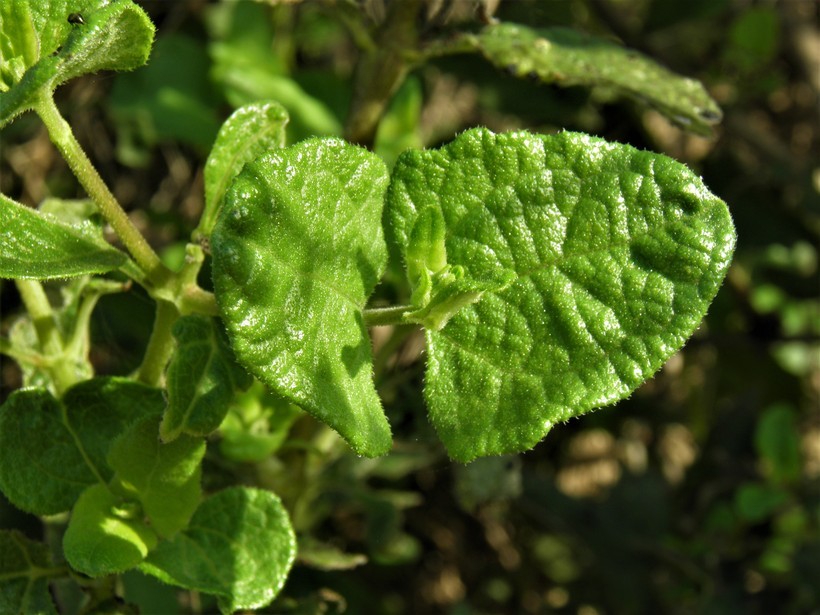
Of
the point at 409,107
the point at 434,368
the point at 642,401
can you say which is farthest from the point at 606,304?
the point at 642,401

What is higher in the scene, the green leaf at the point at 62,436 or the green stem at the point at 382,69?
the green stem at the point at 382,69

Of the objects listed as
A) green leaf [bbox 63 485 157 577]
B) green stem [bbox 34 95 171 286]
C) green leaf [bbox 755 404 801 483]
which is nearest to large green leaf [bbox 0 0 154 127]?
green stem [bbox 34 95 171 286]

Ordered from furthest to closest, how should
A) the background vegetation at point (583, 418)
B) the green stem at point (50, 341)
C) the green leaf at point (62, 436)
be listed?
1. the background vegetation at point (583, 418)
2. the green stem at point (50, 341)
3. the green leaf at point (62, 436)

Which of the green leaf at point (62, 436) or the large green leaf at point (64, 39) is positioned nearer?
the large green leaf at point (64, 39)

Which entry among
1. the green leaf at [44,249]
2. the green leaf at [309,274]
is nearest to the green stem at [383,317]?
the green leaf at [309,274]

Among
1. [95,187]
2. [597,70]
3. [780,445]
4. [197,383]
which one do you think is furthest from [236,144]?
[780,445]

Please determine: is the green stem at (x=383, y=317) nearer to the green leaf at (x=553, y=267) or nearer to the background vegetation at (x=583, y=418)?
the green leaf at (x=553, y=267)

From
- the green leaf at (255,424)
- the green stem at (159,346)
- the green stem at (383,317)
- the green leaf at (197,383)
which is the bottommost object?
the green leaf at (255,424)

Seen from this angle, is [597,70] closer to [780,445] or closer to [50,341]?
[50,341]

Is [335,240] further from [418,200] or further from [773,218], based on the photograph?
[773,218]
